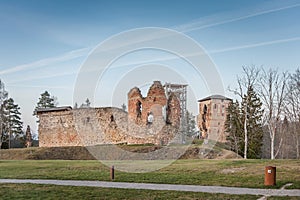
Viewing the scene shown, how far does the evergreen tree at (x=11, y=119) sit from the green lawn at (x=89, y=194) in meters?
38.2

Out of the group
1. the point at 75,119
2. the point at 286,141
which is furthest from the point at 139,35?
the point at 286,141

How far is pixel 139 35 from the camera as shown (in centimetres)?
1728

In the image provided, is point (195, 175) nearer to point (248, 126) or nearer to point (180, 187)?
point (180, 187)

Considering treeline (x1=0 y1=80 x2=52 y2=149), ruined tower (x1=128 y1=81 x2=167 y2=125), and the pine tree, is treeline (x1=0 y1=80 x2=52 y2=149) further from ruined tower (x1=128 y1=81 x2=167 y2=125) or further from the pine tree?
ruined tower (x1=128 y1=81 x2=167 y2=125)

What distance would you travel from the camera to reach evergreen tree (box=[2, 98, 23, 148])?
48875 millimetres

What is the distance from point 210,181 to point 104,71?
6517 millimetres

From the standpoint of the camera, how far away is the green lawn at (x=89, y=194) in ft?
35.3

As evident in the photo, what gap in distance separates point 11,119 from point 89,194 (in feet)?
139

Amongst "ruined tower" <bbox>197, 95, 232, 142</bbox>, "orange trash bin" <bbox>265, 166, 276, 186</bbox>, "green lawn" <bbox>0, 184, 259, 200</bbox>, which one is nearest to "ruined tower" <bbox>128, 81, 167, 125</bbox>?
"ruined tower" <bbox>197, 95, 232, 142</bbox>

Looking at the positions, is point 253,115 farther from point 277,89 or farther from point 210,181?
point 210,181

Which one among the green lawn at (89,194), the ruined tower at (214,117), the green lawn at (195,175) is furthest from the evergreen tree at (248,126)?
the green lawn at (89,194)

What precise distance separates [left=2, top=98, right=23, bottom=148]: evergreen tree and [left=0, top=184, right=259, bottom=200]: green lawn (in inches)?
1505

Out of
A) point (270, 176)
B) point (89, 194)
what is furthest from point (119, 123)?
point (89, 194)

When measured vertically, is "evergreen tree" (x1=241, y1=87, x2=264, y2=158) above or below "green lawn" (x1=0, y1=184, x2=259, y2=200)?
above
